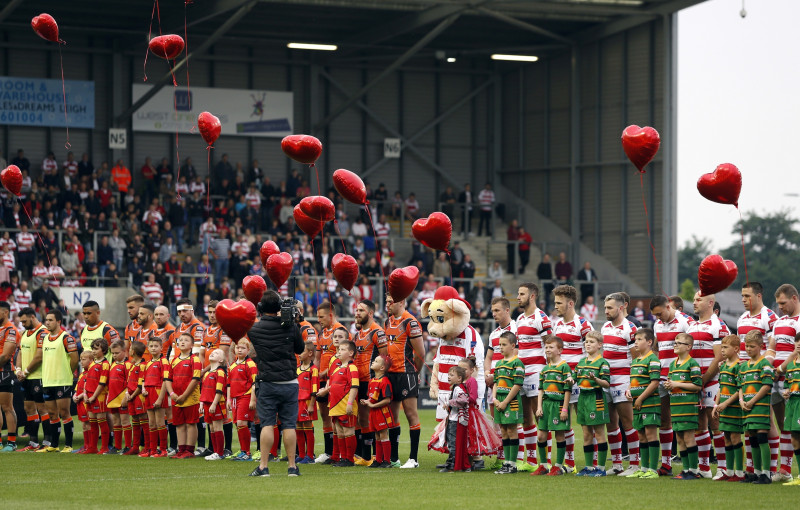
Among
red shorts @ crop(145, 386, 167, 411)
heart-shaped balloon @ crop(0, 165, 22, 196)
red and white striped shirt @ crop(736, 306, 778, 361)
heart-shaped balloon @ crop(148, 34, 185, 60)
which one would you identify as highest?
heart-shaped balloon @ crop(148, 34, 185, 60)

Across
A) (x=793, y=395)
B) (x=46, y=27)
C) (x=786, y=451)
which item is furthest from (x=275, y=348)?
(x=786, y=451)

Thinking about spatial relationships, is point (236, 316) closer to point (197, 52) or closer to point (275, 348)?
point (275, 348)

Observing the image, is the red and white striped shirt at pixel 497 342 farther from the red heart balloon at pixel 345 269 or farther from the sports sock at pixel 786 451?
the sports sock at pixel 786 451

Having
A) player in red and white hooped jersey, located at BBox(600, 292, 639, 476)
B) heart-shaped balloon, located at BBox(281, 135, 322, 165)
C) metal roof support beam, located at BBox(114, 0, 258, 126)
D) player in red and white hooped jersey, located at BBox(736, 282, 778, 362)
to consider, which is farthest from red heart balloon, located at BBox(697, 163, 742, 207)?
metal roof support beam, located at BBox(114, 0, 258, 126)

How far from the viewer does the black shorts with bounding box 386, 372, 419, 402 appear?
13.8 meters

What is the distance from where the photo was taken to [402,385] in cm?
1386

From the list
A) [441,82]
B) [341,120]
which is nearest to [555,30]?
[441,82]

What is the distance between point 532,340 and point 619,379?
116 centimetres

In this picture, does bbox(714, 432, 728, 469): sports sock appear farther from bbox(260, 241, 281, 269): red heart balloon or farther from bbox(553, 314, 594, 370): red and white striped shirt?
bbox(260, 241, 281, 269): red heart balloon

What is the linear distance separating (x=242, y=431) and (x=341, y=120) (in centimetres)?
2544

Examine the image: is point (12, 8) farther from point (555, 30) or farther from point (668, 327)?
point (668, 327)

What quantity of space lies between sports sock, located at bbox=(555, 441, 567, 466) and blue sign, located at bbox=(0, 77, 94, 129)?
84.3ft

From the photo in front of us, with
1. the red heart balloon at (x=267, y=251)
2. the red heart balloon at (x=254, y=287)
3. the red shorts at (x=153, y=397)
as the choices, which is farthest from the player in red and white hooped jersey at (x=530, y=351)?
the red shorts at (x=153, y=397)

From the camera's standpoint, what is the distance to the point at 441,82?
133 feet
